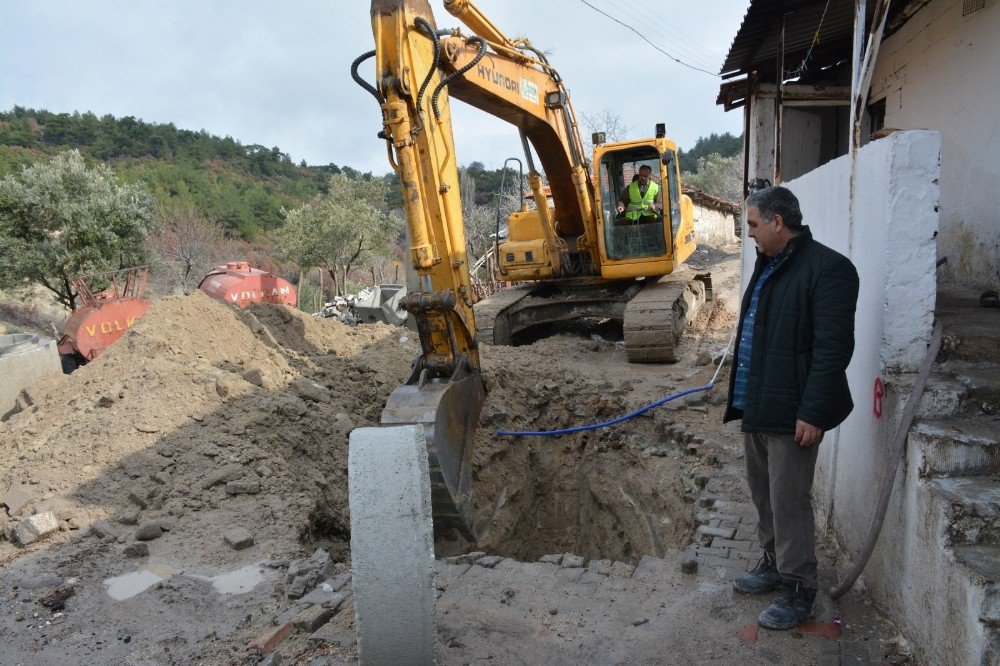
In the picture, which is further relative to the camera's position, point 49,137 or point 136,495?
point 49,137

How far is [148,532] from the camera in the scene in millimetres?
4219

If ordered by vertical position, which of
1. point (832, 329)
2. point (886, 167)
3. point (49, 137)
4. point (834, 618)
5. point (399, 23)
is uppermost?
→ point (49, 137)

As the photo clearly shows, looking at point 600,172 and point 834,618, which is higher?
point 600,172

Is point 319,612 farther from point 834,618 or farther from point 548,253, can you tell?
point 548,253

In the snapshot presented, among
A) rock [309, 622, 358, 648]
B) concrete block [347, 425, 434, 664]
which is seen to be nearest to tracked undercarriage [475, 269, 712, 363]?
rock [309, 622, 358, 648]

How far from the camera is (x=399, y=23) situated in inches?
183

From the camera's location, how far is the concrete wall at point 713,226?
83.4 ft

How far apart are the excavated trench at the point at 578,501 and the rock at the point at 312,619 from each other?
200 centimetres

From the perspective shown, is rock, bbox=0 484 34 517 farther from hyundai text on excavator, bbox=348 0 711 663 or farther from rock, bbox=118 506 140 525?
hyundai text on excavator, bbox=348 0 711 663

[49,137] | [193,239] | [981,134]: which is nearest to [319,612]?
[981,134]

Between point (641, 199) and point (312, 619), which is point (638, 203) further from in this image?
point (312, 619)

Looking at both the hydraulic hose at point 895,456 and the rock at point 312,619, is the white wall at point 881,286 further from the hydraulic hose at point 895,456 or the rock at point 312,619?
the rock at point 312,619

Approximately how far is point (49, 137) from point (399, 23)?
5658 cm

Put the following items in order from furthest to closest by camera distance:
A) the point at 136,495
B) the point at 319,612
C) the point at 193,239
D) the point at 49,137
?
the point at 49,137, the point at 193,239, the point at 136,495, the point at 319,612
